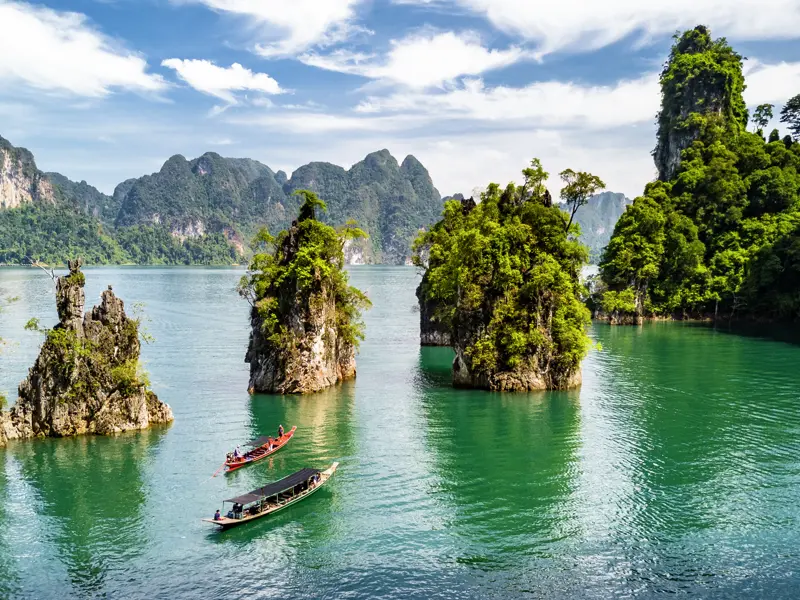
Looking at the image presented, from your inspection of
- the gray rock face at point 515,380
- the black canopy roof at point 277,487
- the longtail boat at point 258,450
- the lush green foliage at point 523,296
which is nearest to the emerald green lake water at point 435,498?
the longtail boat at point 258,450

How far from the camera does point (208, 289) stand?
165500 mm

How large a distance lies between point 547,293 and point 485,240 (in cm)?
645

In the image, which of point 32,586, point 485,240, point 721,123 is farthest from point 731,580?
point 721,123

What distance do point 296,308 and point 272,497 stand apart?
21.9m

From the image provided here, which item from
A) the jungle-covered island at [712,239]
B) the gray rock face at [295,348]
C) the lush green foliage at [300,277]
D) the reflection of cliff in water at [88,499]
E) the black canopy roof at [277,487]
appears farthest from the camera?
the jungle-covered island at [712,239]

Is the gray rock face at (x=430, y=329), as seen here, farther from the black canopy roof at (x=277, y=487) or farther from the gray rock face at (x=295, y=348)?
the black canopy roof at (x=277, y=487)

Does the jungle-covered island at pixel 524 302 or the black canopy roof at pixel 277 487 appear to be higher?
the jungle-covered island at pixel 524 302

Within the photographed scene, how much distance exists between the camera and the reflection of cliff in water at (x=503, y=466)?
27.4 metres

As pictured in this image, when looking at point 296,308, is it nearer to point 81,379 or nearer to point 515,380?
point 81,379

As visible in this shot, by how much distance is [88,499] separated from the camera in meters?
31.3

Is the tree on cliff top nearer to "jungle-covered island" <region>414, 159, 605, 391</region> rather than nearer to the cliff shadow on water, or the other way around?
the cliff shadow on water

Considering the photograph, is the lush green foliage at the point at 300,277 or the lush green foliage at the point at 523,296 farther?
the lush green foliage at the point at 523,296

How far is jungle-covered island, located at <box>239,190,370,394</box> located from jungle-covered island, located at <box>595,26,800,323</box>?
2384 inches

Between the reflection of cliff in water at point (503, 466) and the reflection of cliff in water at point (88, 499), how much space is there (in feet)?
44.8
